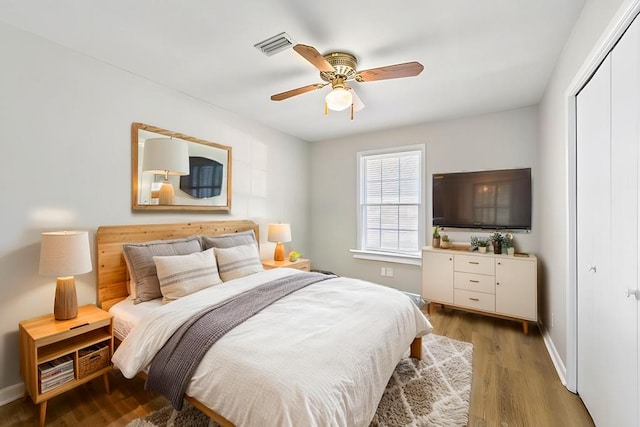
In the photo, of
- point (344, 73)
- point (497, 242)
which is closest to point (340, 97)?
point (344, 73)

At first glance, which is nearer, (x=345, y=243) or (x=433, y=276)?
(x=433, y=276)

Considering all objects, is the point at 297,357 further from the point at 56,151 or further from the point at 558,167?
the point at 558,167

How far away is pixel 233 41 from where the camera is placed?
2.02 meters

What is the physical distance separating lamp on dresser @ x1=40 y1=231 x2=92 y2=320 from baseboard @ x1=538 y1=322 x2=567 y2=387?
3520 mm

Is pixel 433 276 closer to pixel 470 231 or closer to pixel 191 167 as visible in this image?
pixel 470 231

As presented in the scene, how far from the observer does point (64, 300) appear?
1.90 metres

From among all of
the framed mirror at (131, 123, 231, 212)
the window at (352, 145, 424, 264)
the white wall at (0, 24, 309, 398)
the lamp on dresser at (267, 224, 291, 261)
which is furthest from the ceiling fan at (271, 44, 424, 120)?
the window at (352, 145, 424, 264)

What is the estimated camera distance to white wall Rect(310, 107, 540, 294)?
3252mm

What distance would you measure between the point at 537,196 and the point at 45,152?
14.9ft

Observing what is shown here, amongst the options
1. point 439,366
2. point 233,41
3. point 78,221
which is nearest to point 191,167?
point 78,221

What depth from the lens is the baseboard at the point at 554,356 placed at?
6.88 feet

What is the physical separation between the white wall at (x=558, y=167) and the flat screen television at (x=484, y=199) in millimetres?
195

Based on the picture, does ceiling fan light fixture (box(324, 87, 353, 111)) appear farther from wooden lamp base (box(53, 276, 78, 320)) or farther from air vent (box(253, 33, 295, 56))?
wooden lamp base (box(53, 276, 78, 320))

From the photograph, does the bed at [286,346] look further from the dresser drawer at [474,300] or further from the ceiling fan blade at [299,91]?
the ceiling fan blade at [299,91]
